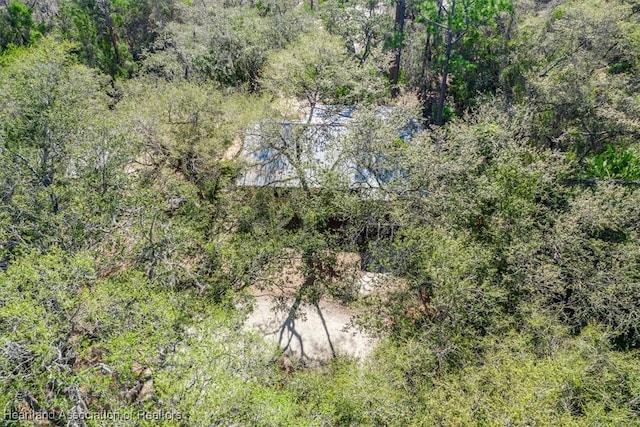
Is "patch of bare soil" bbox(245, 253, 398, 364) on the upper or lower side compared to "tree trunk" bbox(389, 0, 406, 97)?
lower

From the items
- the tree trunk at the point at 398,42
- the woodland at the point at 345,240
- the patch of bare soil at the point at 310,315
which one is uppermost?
the tree trunk at the point at 398,42

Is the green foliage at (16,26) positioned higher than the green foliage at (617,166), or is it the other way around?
the green foliage at (16,26)

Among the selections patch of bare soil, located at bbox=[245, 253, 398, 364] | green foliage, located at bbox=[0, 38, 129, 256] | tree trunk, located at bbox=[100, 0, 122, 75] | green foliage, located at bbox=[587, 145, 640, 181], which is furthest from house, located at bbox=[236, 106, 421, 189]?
tree trunk, located at bbox=[100, 0, 122, 75]

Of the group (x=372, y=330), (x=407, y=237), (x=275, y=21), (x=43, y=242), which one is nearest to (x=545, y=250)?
(x=407, y=237)

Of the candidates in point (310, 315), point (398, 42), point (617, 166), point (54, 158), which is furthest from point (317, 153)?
point (617, 166)

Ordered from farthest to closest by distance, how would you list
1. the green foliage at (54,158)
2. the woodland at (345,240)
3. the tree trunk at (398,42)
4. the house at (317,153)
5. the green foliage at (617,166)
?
the tree trunk at (398,42)
the house at (317,153)
the green foliage at (617,166)
the green foliage at (54,158)
the woodland at (345,240)

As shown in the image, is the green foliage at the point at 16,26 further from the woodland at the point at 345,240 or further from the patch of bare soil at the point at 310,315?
the patch of bare soil at the point at 310,315

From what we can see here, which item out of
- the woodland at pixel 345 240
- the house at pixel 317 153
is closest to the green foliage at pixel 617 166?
the woodland at pixel 345 240

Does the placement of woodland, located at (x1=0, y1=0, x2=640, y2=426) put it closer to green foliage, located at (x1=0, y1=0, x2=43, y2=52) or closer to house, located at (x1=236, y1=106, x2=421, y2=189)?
house, located at (x1=236, y1=106, x2=421, y2=189)

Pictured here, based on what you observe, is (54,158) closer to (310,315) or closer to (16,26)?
(310,315)

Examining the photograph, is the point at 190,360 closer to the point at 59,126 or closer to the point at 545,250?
the point at 59,126
